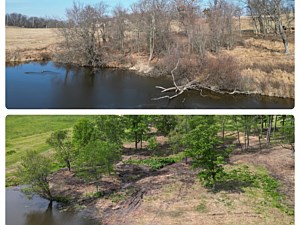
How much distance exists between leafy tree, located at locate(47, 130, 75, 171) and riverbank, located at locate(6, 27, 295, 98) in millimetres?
4228

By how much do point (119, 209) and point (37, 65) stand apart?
7.78 metres

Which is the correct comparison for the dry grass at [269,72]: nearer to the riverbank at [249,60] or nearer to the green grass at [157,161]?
the riverbank at [249,60]

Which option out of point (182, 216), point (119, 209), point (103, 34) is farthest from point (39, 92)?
point (103, 34)

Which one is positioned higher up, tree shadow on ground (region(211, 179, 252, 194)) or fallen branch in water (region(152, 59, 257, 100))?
fallen branch in water (region(152, 59, 257, 100))

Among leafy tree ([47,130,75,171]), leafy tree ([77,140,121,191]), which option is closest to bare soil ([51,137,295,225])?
leafy tree ([77,140,121,191])

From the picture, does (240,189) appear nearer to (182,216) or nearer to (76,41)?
(182,216)

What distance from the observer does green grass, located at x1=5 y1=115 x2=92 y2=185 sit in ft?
22.5

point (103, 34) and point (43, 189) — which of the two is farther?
point (103, 34)

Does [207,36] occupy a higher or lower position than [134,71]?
higher

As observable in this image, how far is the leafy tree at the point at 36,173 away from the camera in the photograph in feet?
21.9

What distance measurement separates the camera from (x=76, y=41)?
44.6 feet

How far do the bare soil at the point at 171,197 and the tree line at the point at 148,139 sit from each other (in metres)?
0.27

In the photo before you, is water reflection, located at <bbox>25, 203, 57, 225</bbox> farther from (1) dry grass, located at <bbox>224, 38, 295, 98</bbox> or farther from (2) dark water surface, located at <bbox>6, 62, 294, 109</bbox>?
(1) dry grass, located at <bbox>224, 38, 295, 98</bbox>

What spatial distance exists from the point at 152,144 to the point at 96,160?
219cm
